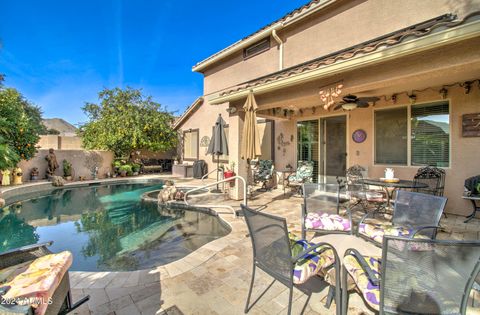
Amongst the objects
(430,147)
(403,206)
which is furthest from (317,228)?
(430,147)

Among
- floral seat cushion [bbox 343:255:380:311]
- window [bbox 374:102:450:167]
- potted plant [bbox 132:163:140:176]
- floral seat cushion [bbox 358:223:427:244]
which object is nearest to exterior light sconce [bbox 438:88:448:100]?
window [bbox 374:102:450:167]

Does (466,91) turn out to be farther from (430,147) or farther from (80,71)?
(80,71)

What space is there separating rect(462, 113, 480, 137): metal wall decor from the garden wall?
50.8ft

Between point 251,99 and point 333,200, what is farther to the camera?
point 251,99

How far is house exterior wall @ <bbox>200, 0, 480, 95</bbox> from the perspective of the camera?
216 inches

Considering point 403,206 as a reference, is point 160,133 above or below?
above

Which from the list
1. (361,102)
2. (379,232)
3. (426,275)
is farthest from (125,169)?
(426,275)

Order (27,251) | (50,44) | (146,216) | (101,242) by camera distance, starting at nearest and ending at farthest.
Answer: (27,251)
(101,242)
(146,216)
(50,44)

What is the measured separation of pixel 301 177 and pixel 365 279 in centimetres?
567

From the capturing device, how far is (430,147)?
5.36 m

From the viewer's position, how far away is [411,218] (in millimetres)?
2861

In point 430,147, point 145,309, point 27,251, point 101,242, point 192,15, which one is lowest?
point 101,242

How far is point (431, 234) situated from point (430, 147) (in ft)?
12.6

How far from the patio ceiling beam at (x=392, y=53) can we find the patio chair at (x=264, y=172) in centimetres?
369
